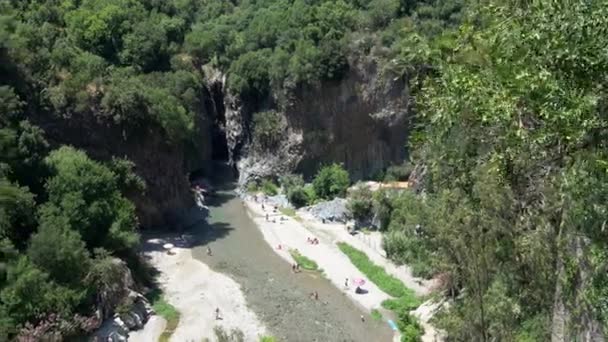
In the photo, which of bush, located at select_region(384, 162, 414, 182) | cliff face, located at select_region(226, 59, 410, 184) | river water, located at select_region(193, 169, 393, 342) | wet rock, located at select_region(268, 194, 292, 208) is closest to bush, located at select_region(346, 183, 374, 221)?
river water, located at select_region(193, 169, 393, 342)

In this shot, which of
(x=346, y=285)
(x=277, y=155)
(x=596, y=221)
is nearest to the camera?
(x=596, y=221)

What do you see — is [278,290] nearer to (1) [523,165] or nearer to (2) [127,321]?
(2) [127,321]

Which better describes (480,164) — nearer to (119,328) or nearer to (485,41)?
(485,41)

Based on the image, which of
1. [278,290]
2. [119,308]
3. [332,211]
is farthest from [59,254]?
[332,211]

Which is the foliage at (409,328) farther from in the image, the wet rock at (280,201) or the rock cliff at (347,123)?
the rock cliff at (347,123)

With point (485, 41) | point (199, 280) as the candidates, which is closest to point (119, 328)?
point (199, 280)

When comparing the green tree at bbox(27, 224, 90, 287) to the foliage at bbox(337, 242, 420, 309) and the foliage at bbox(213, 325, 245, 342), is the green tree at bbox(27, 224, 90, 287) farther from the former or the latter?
the foliage at bbox(337, 242, 420, 309)

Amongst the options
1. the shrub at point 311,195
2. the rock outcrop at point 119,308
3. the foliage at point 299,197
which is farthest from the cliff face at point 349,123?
the rock outcrop at point 119,308
